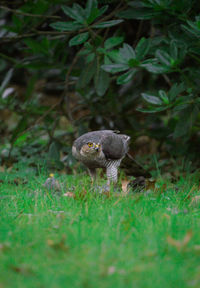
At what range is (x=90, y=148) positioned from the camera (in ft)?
11.0

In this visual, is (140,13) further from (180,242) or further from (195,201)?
(180,242)

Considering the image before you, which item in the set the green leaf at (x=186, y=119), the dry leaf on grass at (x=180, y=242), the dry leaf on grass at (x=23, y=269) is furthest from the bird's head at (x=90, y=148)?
the green leaf at (x=186, y=119)

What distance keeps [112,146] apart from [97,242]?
1.24 meters

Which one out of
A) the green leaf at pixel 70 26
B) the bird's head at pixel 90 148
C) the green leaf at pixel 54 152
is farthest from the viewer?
the green leaf at pixel 54 152

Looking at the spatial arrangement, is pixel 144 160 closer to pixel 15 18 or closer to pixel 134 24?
pixel 134 24

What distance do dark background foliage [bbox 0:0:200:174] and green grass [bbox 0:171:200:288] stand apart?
128 centimetres

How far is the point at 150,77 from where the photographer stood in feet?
19.9

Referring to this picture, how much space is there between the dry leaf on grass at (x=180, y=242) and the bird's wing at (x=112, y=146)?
1.20m

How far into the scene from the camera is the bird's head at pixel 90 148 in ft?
10.9

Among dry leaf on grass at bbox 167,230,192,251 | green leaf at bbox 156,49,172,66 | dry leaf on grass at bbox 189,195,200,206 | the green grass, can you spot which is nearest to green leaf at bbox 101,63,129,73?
green leaf at bbox 156,49,172,66

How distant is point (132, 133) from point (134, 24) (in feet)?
5.30

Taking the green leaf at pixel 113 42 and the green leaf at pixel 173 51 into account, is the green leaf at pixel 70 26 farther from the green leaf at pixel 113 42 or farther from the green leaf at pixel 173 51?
the green leaf at pixel 173 51

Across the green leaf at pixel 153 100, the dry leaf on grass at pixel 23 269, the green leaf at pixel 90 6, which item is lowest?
the green leaf at pixel 153 100

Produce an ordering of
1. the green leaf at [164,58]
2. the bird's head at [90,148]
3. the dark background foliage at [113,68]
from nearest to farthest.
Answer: the bird's head at [90,148]
the green leaf at [164,58]
the dark background foliage at [113,68]
